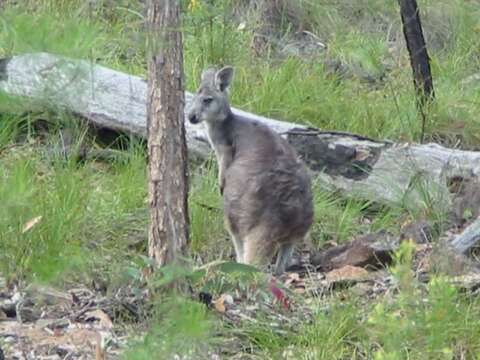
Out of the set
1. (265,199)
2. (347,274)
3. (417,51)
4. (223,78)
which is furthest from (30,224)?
(417,51)

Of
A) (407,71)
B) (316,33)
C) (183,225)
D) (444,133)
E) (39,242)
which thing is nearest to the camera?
(183,225)

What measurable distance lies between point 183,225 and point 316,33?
23.8 ft

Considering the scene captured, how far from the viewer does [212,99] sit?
8.26 metres

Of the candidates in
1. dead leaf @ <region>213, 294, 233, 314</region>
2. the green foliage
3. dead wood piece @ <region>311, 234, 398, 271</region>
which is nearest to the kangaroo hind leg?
dead wood piece @ <region>311, 234, 398, 271</region>

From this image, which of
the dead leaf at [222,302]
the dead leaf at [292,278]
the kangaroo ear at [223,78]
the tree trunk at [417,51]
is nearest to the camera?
the dead leaf at [222,302]

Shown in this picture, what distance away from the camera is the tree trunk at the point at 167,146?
5562 millimetres

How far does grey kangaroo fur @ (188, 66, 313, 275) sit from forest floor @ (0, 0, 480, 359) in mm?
221

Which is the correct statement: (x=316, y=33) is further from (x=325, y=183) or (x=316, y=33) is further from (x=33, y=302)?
(x=33, y=302)

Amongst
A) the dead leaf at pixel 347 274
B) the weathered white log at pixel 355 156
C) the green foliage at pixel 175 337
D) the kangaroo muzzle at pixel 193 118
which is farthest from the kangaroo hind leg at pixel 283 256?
the green foliage at pixel 175 337

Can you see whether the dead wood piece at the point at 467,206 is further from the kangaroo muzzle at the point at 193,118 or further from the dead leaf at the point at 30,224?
the dead leaf at the point at 30,224

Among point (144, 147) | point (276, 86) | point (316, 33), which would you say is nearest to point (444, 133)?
point (276, 86)

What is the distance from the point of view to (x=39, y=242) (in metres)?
6.52

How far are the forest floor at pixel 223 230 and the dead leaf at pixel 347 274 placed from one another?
0.05 ft

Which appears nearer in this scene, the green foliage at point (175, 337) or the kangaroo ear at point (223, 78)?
the green foliage at point (175, 337)
